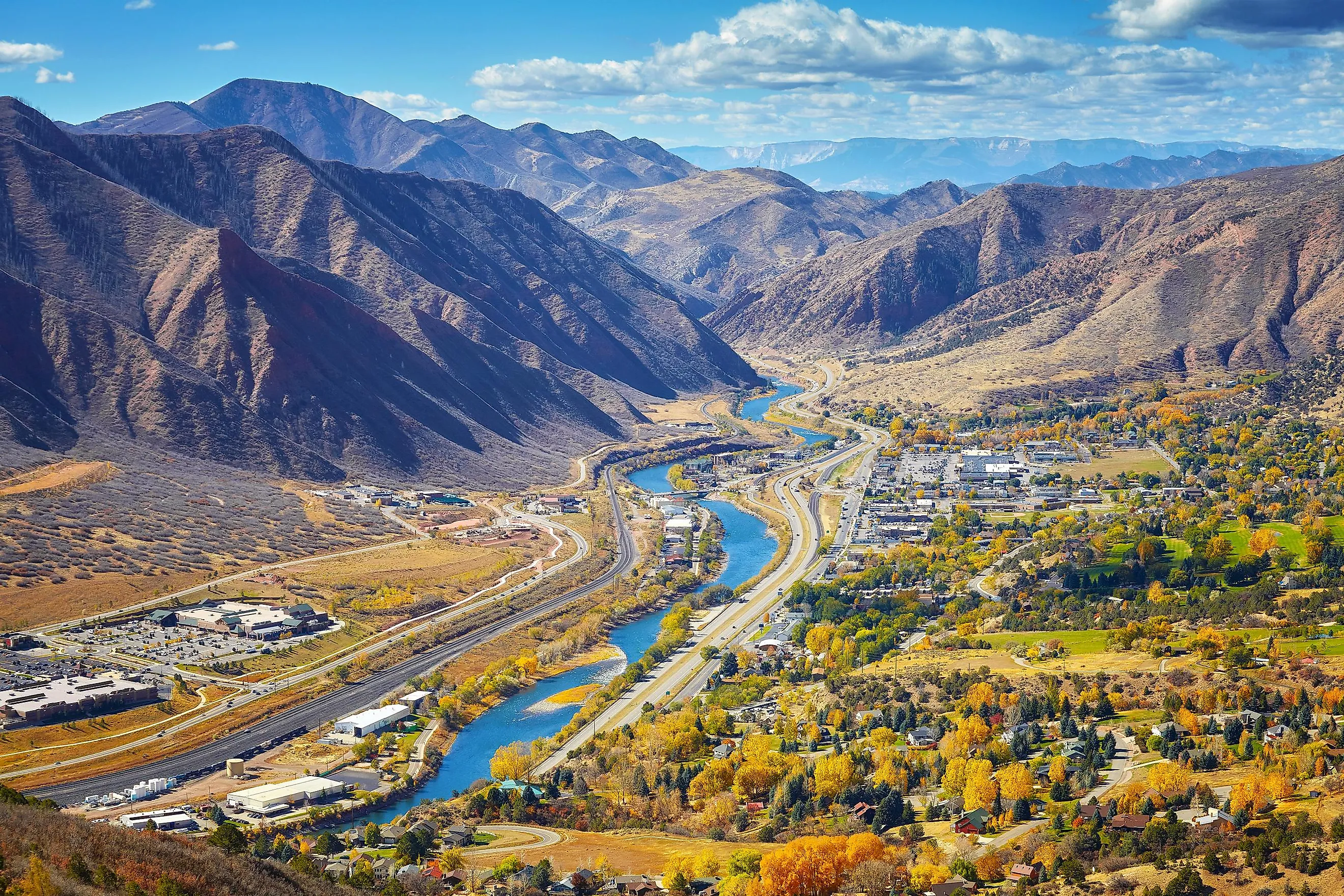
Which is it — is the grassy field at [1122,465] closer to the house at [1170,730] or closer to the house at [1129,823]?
the house at [1170,730]

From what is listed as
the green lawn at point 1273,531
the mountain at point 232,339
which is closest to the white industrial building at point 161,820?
the mountain at point 232,339

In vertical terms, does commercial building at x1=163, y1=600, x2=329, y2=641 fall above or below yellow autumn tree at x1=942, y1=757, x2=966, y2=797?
above

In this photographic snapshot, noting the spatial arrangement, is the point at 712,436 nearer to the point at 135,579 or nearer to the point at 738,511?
the point at 738,511

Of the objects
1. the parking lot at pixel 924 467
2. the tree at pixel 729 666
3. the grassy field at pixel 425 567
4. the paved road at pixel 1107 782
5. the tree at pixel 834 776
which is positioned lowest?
the tree at pixel 729 666

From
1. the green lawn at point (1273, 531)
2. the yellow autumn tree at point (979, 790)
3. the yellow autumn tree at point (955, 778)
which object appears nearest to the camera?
the yellow autumn tree at point (979, 790)

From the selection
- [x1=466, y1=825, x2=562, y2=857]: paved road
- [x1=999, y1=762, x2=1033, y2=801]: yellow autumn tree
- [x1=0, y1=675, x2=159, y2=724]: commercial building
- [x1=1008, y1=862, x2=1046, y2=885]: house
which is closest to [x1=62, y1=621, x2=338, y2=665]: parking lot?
[x1=0, y1=675, x2=159, y2=724]: commercial building

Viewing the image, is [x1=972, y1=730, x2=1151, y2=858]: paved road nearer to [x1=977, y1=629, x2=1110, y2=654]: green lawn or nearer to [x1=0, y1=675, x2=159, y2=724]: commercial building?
[x1=977, y1=629, x2=1110, y2=654]: green lawn
